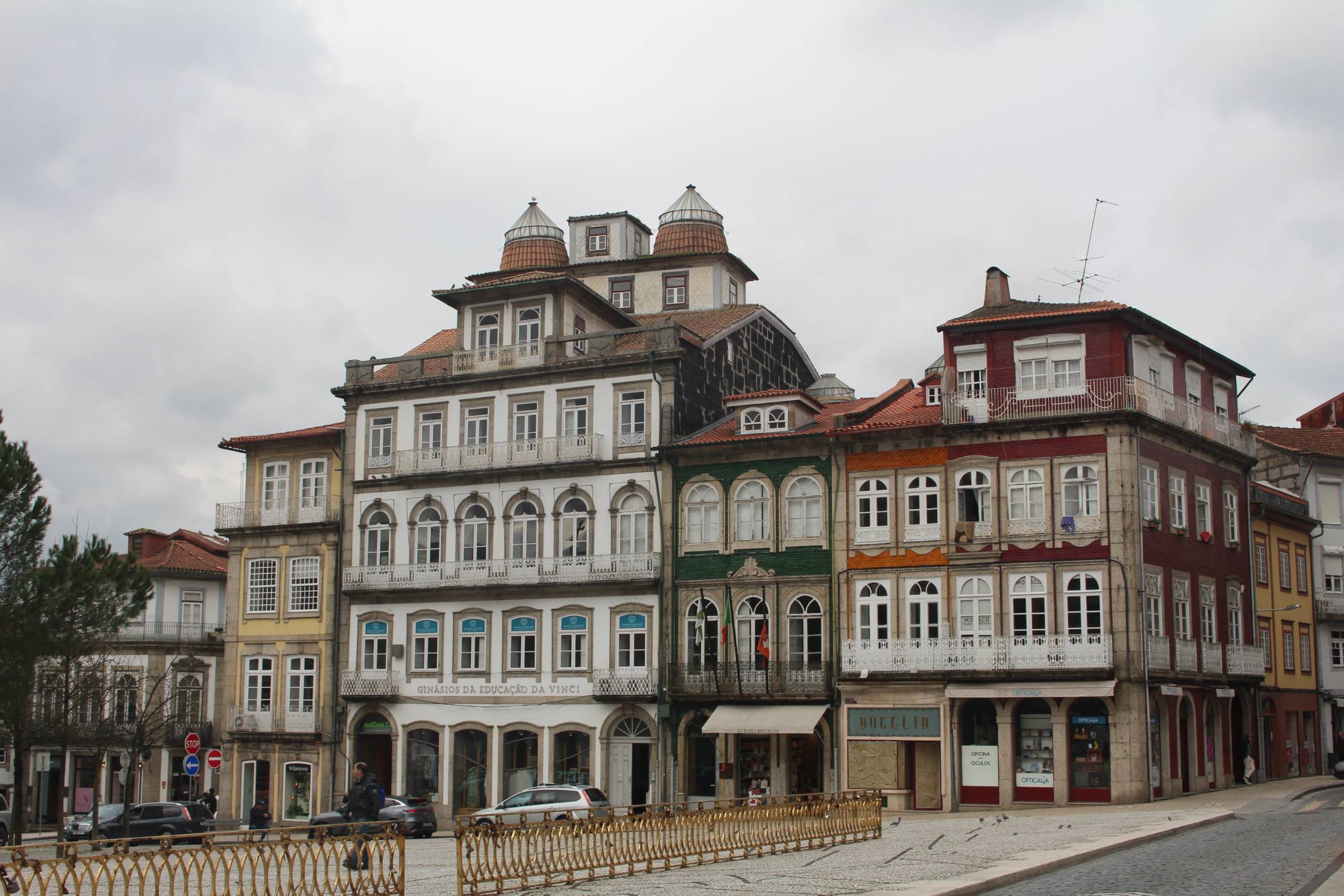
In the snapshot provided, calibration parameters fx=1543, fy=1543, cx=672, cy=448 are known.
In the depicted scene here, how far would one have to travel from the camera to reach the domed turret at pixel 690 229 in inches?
2394

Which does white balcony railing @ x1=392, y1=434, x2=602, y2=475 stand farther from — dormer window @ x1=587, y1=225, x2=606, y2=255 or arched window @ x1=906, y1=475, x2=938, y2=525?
dormer window @ x1=587, y1=225, x2=606, y2=255

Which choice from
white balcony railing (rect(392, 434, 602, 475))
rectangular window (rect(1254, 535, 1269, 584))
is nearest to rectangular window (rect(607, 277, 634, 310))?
white balcony railing (rect(392, 434, 602, 475))

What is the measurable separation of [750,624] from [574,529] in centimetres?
704

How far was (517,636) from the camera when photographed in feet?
167

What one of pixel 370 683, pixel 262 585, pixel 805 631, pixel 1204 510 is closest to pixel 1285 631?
pixel 1204 510

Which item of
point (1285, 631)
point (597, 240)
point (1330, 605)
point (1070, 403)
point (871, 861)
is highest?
point (597, 240)

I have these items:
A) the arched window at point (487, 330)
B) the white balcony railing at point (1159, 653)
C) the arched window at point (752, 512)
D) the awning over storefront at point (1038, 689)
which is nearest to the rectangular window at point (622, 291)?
the arched window at point (487, 330)

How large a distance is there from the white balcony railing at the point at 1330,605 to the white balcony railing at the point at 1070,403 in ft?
47.4

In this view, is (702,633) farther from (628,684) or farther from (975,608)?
(975,608)

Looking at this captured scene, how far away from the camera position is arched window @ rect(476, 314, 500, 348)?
2112 inches

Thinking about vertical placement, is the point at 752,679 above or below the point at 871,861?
above

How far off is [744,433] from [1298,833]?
75.1 feet

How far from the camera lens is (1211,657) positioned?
47.3m

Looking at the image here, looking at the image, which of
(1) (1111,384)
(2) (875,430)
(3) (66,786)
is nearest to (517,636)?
(2) (875,430)
